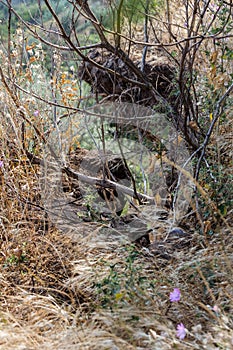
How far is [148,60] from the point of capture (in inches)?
152

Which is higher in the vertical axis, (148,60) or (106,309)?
(148,60)

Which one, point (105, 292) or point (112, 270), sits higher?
point (112, 270)

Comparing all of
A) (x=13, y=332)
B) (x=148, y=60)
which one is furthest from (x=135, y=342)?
(x=148, y=60)

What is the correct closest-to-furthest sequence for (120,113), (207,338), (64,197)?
(207,338)
(64,197)
(120,113)

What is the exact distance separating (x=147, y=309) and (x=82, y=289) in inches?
17.8

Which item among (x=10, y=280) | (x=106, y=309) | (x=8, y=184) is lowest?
(x=10, y=280)

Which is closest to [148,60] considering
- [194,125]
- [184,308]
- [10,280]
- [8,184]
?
[194,125]

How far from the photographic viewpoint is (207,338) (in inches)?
58.8

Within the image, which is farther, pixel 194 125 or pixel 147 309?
pixel 194 125

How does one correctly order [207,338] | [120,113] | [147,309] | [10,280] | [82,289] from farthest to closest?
[120,113] < [10,280] < [82,289] < [147,309] < [207,338]

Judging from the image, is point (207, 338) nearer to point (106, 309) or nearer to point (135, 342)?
point (135, 342)

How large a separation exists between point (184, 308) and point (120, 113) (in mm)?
1861

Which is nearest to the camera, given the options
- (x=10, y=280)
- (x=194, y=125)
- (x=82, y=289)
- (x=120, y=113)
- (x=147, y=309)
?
(x=147, y=309)

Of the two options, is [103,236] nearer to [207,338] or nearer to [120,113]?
[207,338]
